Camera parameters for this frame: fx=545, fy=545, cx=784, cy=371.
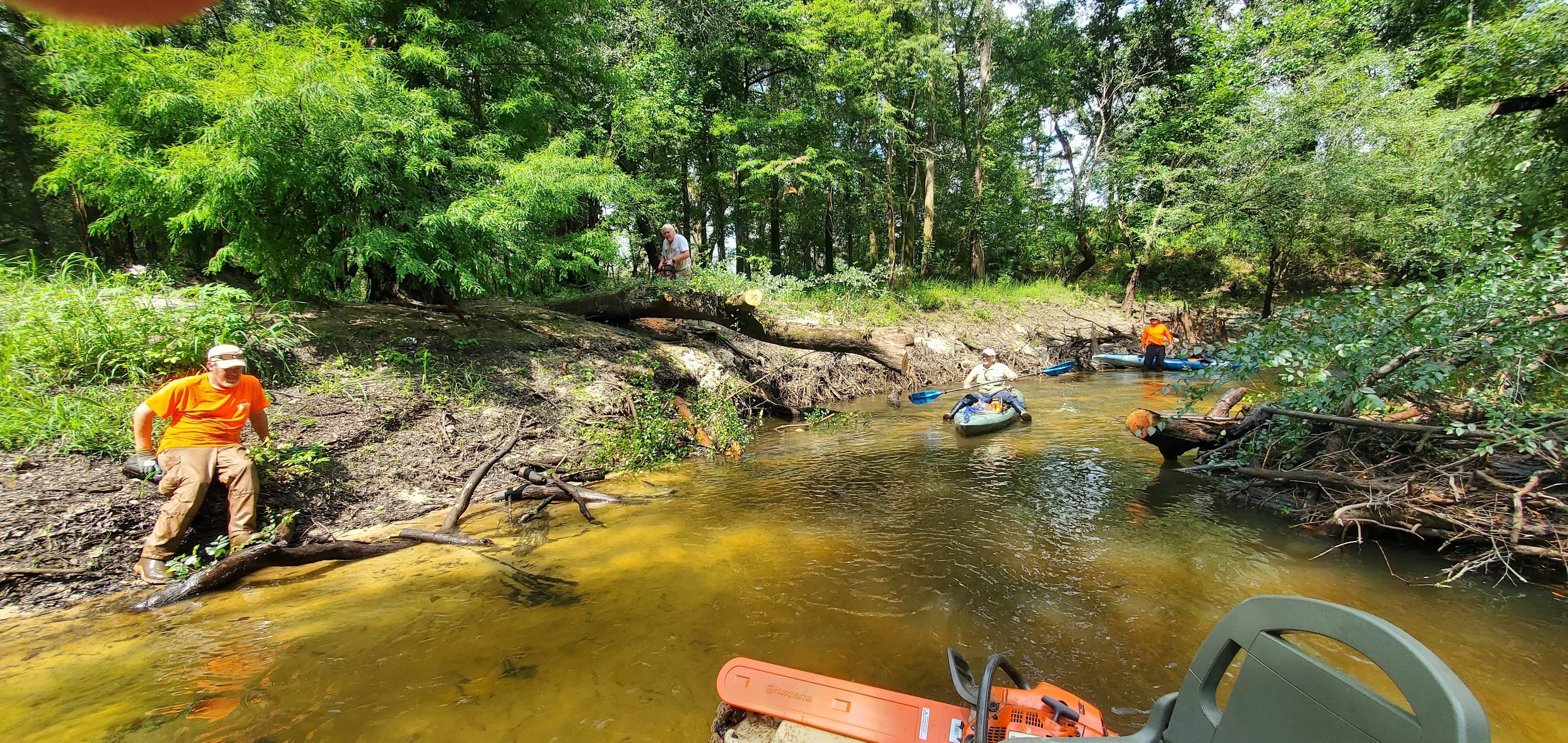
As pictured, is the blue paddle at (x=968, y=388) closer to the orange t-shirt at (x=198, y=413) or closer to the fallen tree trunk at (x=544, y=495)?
the fallen tree trunk at (x=544, y=495)

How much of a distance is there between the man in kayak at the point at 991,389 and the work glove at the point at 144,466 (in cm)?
936

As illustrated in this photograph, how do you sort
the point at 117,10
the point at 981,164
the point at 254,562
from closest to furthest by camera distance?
the point at 117,10 < the point at 254,562 < the point at 981,164

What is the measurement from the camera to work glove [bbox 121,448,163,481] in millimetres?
4047

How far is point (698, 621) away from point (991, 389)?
8.34m

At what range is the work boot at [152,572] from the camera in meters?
3.79

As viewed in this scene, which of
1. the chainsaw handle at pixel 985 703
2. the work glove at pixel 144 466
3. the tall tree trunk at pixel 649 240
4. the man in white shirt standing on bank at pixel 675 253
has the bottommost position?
the chainsaw handle at pixel 985 703

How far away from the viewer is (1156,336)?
51.2ft

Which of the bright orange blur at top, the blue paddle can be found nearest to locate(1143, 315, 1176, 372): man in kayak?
the blue paddle

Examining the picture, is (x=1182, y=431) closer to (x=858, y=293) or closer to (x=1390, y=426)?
(x=1390, y=426)

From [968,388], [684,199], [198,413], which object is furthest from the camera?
[684,199]

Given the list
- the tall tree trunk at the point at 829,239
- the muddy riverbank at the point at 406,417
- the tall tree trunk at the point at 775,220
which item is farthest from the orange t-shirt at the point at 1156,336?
the tall tree trunk at the point at 775,220

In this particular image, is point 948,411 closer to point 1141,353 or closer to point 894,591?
point 894,591

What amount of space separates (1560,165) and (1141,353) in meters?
13.8

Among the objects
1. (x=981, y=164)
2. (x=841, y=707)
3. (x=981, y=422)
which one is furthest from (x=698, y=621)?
(x=981, y=164)
